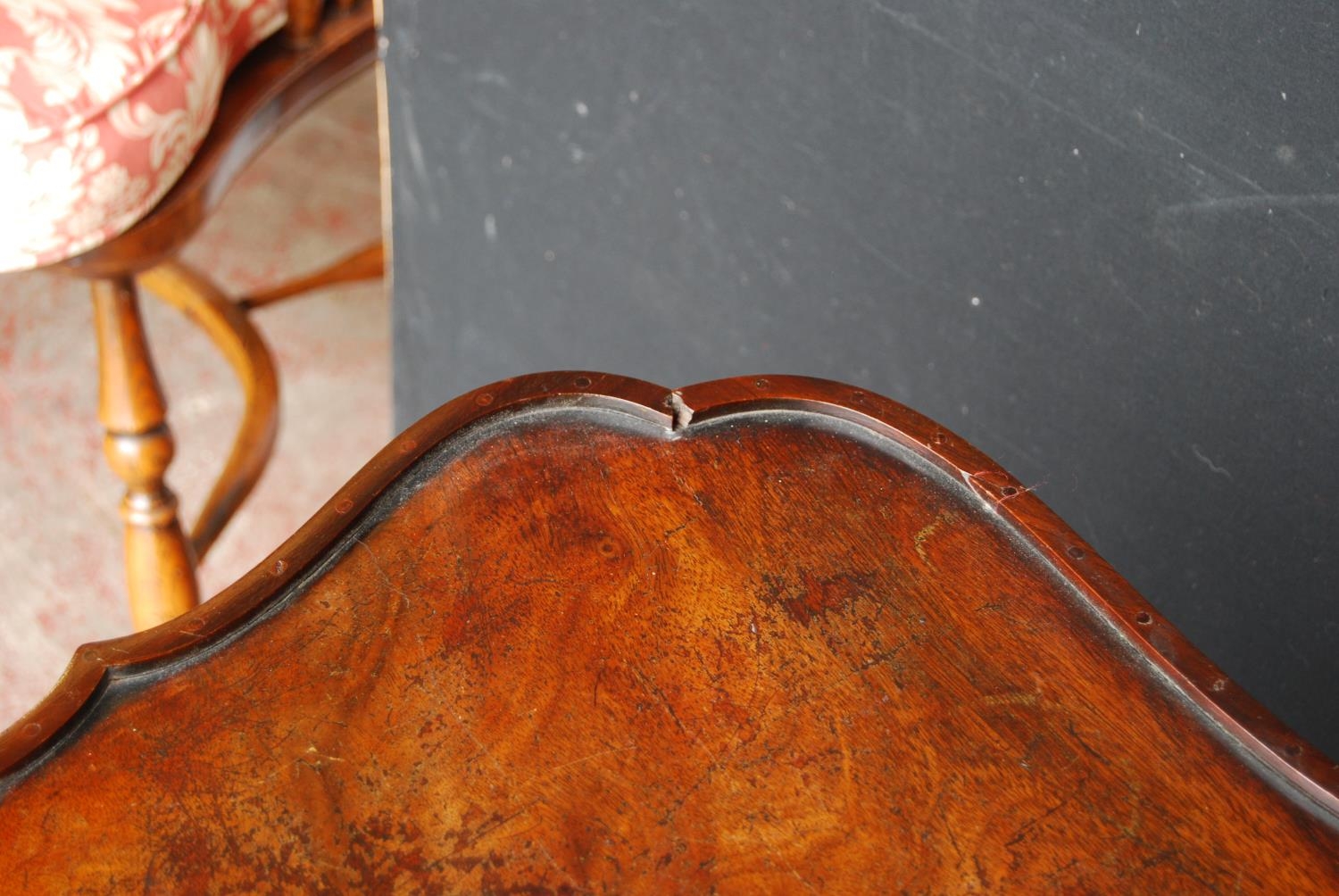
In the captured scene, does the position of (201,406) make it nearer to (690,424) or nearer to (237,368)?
(237,368)

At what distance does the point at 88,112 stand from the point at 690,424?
0.46 m

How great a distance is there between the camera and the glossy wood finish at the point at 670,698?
56 centimetres

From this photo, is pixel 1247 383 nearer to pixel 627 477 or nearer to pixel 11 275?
pixel 627 477

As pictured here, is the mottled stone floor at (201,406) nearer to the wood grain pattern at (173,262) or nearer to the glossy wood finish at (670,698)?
the wood grain pattern at (173,262)

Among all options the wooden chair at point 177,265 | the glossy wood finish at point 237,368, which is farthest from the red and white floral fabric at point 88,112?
the glossy wood finish at point 237,368

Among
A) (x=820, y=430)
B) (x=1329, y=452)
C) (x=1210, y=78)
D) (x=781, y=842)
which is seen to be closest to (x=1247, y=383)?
(x=1329, y=452)

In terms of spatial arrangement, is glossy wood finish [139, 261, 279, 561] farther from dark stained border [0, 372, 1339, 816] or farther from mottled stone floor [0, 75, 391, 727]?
dark stained border [0, 372, 1339, 816]

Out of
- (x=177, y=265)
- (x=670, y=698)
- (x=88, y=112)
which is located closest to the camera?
(x=670, y=698)

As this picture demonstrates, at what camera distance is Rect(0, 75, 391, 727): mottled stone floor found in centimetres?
142

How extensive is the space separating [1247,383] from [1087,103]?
188mm

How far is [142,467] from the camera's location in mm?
1105

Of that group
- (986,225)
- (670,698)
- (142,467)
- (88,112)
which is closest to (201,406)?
(142,467)

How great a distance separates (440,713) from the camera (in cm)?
61

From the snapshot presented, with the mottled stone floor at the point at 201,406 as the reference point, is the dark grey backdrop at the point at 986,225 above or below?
below
